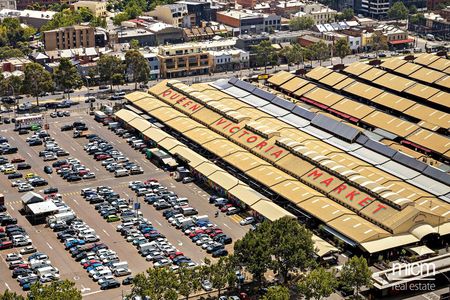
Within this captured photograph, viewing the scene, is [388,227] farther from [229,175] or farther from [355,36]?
[355,36]

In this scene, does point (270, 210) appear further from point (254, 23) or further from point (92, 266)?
point (254, 23)

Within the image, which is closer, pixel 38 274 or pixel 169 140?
pixel 38 274

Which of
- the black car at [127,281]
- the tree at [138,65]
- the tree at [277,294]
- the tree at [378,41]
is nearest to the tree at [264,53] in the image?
the tree at [378,41]

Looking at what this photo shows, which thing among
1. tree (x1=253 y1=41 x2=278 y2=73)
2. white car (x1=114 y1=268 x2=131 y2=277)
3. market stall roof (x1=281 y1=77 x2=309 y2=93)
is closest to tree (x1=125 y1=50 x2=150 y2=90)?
tree (x1=253 y1=41 x2=278 y2=73)

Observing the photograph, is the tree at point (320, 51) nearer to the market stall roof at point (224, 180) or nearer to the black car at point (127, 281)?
the market stall roof at point (224, 180)

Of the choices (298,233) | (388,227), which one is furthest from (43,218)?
(388,227)

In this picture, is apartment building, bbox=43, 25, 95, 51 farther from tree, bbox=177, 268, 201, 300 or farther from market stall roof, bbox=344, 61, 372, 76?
tree, bbox=177, 268, 201, 300
